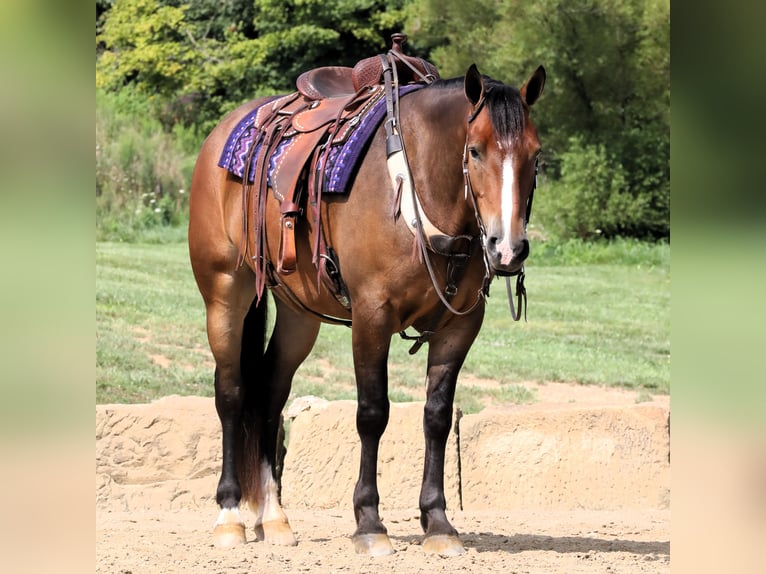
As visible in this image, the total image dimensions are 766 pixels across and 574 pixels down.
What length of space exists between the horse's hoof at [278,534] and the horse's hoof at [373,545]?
A: 0.55 meters

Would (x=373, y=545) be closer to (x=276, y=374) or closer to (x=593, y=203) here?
(x=276, y=374)

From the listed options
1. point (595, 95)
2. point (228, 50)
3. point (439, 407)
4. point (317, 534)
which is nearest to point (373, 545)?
point (439, 407)

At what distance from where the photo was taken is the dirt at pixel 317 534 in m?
5.01

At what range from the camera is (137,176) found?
16500 mm

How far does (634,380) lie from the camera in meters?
10.4

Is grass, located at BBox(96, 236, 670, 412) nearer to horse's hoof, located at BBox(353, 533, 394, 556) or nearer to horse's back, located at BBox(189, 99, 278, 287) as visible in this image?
horse's back, located at BBox(189, 99, 278, 287)

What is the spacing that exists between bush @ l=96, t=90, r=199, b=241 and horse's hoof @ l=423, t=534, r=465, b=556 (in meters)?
10.7

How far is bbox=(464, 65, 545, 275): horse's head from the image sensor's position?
4480 millimetres

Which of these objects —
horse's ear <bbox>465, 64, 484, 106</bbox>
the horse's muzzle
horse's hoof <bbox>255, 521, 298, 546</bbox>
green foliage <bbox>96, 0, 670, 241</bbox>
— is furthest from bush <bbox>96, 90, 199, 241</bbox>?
the horse's muzzle

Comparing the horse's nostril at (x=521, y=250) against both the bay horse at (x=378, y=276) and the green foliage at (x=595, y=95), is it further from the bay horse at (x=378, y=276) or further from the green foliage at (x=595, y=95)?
the green foliage at (x=595, y=95)

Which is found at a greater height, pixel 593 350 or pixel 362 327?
pixel 362 327
